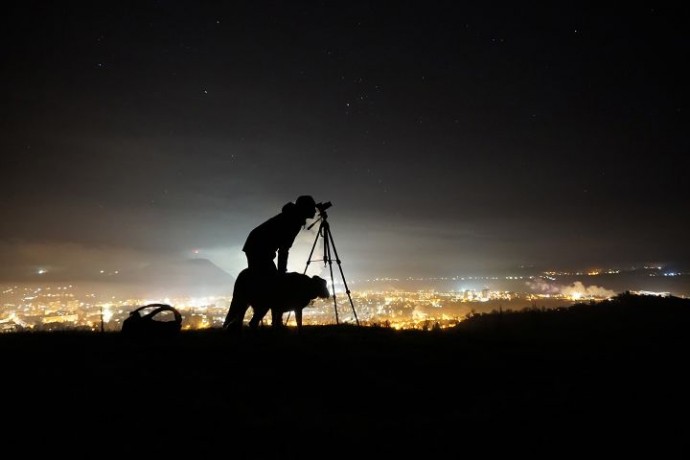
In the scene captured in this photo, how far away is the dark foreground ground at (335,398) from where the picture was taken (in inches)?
127

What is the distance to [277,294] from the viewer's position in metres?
7.95

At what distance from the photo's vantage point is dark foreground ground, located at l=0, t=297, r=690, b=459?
127 inches

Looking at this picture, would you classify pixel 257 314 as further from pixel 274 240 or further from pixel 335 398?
pixel 335 398

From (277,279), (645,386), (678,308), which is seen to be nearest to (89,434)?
(277,279)

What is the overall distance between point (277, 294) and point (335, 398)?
380cm

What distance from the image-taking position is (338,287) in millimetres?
12445

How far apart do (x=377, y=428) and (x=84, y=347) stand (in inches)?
216

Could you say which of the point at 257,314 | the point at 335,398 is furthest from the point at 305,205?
the point at 335,398

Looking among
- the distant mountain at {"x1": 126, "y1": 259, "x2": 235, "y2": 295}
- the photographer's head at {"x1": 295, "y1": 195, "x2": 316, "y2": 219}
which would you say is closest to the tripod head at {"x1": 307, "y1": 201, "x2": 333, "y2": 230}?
the photographer's head at {"x1": 295, "y1": 195, "x2": 316, "y2": 219}

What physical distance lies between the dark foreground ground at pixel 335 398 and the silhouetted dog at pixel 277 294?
0.80m

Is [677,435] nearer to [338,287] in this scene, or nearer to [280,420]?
[280,420]

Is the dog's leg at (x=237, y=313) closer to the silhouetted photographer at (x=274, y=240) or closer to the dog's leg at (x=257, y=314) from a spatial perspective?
the dog's leg at (x=257, y=314)

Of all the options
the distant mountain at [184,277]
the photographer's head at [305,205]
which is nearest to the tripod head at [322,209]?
the photographer's head at [305,205]

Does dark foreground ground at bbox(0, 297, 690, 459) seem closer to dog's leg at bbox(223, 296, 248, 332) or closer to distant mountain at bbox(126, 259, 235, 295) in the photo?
dog's leg at bbox(223, 296, 248, 332)
